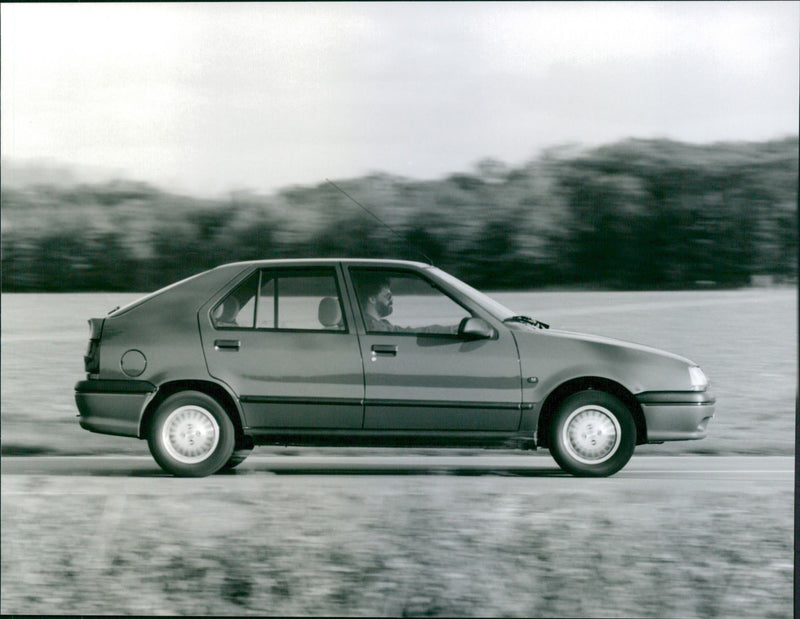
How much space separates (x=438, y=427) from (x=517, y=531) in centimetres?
93

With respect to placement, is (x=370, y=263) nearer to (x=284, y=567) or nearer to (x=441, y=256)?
(x=441, y=256)

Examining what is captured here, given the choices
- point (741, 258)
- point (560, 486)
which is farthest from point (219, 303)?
point (741, 258)

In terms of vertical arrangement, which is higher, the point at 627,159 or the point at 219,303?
the point at 627,159

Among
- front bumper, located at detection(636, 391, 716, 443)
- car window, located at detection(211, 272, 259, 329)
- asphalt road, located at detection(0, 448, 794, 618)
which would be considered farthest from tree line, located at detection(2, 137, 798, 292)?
asphalt road, located at detection(0, 448, 794, 618)

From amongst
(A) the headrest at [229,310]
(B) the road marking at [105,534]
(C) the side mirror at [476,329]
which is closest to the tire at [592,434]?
(C) the side mirror at [476,329]

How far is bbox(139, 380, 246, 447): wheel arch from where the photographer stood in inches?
266

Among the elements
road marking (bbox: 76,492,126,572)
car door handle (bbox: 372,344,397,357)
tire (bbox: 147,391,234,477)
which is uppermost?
car door handle (bbox: 372,344,397,357)

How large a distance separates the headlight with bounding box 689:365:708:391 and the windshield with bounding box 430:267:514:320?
123cm

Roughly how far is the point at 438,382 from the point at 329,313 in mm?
842

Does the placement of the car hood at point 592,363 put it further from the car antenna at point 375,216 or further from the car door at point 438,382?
the car antenna at point 375,216

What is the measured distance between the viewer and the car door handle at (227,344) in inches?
267

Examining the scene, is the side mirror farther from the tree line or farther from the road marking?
the road marking

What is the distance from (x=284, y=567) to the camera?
713 cm

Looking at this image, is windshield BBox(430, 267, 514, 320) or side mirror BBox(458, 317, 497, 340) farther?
windshield BBox(430, 267, 514, 320)
